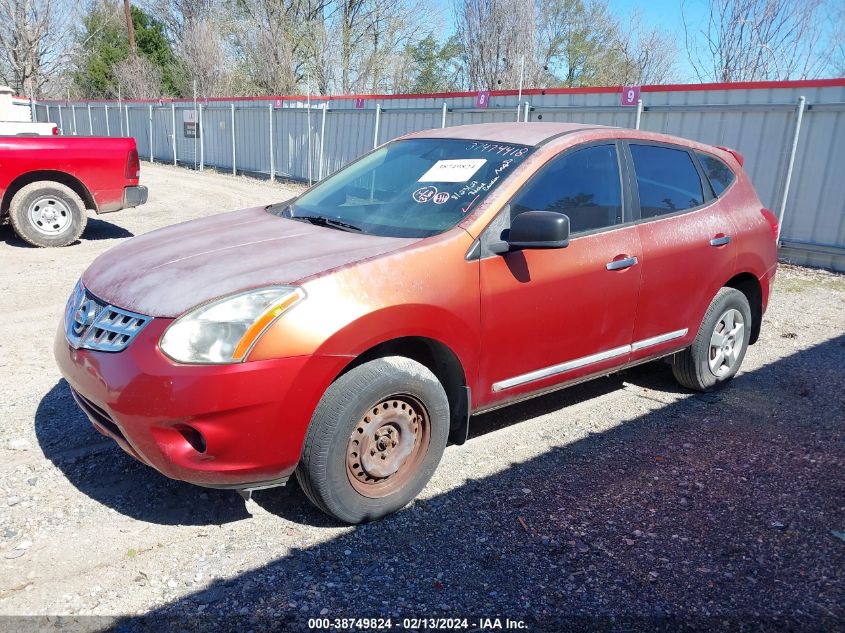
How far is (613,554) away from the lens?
3.04 m

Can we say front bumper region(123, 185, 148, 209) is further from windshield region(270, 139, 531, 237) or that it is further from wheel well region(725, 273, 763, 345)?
wheel well region(725, 273, 763, 345)

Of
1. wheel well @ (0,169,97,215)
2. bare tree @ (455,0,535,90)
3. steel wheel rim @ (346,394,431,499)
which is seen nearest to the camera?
steel wheel rim @ (346,394,431,499)

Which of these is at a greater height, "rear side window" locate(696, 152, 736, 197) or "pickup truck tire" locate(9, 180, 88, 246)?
"rear side window" locate(696, 152, 736, 197)

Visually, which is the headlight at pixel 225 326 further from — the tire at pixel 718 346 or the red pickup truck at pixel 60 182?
the red pickup truck at pixel 60 182

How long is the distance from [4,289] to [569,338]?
6.05 metres

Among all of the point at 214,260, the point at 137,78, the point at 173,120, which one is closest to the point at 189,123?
the point at 173,120

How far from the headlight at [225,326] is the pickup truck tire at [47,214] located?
7.45 meters

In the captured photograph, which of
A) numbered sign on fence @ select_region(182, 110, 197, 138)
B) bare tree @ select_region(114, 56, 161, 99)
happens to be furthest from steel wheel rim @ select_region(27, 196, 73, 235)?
bare tree @ select_region(114, 56, 161, 99)

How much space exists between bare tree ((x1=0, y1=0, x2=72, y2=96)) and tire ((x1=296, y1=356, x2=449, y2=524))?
1732 inches

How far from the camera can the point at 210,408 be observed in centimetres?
266

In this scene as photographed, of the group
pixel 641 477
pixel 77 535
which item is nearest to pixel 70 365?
pixel 77 535

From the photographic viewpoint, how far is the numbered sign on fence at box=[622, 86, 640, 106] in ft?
36.6

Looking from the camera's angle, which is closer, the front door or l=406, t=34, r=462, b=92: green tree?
the front door

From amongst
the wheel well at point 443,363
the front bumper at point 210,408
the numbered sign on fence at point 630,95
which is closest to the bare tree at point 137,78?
the numbered sign on fence at point 630,95
